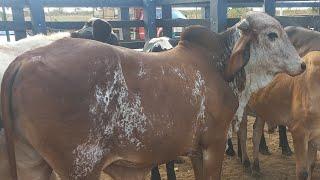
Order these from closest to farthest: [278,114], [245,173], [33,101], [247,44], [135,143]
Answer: [33,101]
[135,143]
[247,44]
[278,114]
[245,173]

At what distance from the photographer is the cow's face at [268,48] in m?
3.62

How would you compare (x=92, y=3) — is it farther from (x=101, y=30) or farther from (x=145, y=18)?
(x=101, y=30)

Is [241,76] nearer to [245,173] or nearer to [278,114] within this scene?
[278,114]

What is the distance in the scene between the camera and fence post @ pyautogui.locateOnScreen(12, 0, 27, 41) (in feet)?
19.6

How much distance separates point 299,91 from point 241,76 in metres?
1.05

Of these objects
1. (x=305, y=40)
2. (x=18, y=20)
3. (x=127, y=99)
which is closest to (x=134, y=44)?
(x=18, y=20)

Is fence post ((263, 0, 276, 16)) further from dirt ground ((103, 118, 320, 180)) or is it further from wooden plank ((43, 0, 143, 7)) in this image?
wooden plank ((43, 0, 143, 7))

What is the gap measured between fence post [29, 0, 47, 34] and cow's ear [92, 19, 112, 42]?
165 centimetres

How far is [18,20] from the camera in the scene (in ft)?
19.8

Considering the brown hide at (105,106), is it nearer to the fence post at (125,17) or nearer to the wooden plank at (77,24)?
the wooden plank at (77,24)

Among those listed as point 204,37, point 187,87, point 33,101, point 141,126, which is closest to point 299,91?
point 204,37

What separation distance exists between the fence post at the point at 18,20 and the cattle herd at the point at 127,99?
2.23 metres

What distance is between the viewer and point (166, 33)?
7.44 m

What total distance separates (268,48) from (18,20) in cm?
382
